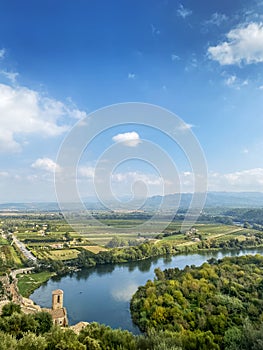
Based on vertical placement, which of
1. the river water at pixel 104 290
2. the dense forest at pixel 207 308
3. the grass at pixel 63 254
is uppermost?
the dense forest at pixel 207 308

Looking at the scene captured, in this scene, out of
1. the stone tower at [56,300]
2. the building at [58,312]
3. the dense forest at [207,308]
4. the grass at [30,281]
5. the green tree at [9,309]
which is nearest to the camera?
the dense forest at [207,308]

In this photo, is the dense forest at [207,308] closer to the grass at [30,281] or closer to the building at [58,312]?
the building at [58,312]

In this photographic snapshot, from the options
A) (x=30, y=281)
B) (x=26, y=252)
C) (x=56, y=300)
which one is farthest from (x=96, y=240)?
(x=56, y=300)

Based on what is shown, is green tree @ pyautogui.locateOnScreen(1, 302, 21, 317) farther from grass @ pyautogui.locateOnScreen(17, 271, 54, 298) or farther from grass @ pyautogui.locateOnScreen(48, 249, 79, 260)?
grass @ pyautogui.locateOnScreen(48, 249, 79, 260)

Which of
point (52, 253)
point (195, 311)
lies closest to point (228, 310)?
point (195, 311)

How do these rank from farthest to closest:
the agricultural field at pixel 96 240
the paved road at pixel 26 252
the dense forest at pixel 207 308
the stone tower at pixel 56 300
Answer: the agricultural field at pixel 96 240, the paved road at pixel 26 252, the stone tower at pixel 56 300, the dense forest at pixel 207 308

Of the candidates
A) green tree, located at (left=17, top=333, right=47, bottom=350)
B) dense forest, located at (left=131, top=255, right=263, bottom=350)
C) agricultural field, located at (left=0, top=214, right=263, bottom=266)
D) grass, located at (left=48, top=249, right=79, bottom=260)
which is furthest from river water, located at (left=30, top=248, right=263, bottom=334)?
green tree, located at (left=17, top=333, right=47, bottom=350)

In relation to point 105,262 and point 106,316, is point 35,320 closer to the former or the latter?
point 106,316

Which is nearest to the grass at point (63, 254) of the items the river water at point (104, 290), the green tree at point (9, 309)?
the river water at point (104, 290)
